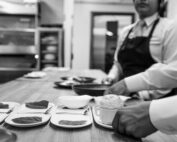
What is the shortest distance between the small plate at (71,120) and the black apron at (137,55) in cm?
105

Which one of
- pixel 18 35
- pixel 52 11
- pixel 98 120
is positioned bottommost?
pixel 98 120

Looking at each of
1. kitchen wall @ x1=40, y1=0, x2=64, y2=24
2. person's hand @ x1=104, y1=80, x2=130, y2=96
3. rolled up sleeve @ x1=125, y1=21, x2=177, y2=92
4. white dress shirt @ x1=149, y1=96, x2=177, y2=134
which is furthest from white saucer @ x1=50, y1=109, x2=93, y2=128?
kitchen wall @ x1=40, y1=0, x2=64, y2=24

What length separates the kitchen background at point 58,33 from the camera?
276 inches

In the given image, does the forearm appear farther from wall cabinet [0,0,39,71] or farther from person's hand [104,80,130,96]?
wall cabinet [0,0,39,71]

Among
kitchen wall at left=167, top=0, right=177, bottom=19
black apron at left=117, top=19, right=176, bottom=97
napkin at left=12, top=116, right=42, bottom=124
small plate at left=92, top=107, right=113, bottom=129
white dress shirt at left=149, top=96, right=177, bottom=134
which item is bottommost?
small plate at left=92, top=107, right=113, bottom=129

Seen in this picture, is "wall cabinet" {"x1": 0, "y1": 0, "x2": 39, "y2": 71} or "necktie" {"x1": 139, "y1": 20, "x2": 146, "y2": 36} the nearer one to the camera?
"necktie" {"x1": 139, "y1": 20, "x2": 146, "y2": 36}

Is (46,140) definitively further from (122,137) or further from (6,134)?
(122,137)

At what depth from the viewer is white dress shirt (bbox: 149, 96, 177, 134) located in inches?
38.5

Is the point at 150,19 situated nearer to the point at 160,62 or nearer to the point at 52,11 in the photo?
the point at 160,62

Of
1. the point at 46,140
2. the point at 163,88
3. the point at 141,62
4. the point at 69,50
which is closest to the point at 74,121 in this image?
the point at 46,140

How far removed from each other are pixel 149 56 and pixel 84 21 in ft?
18.1

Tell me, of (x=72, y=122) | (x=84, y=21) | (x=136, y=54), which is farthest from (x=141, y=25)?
(x=84, y=21)

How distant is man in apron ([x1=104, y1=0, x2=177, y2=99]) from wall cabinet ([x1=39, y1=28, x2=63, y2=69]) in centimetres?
471

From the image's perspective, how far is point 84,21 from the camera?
755 centimetres
